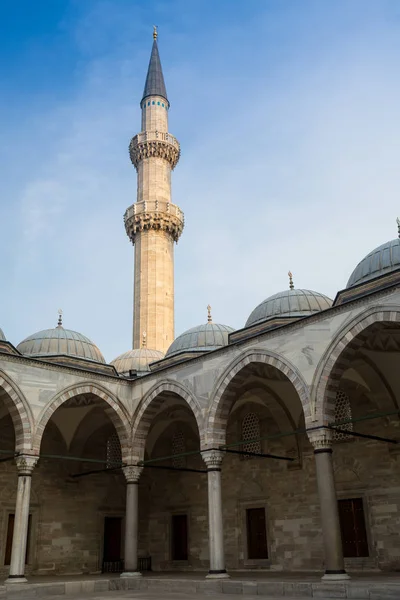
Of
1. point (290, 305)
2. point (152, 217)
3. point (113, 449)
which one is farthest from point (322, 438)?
point (152, 217)

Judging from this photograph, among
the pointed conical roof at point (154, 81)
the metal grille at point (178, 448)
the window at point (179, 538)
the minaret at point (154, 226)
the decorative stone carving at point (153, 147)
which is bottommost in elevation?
the window at point (179, 538)

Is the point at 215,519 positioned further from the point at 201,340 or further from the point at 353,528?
the point at 201,340

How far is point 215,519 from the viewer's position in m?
12.2

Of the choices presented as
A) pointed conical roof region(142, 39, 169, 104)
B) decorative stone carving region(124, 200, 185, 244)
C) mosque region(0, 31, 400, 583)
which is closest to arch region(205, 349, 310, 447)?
mosque region(0, 31, 400, 583)

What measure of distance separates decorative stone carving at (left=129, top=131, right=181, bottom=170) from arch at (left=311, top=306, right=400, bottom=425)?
18.7m

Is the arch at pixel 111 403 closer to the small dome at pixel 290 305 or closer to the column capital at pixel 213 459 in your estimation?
the column capital at pixel 213 459

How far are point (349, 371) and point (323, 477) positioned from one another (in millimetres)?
3666

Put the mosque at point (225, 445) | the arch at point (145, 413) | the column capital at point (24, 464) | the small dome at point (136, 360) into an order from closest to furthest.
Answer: the mosque at point (225, 445) < the column capital at point (24, 464) < the arch at point (145, 413) < the small dome at point (136, 360)

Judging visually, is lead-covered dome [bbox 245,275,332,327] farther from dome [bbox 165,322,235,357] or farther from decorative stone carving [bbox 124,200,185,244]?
decorative stone carving [bbox 124,200,185,244]

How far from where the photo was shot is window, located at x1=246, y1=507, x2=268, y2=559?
14922mm

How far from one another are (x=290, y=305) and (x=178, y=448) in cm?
554

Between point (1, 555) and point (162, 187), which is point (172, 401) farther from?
point (162, 187)

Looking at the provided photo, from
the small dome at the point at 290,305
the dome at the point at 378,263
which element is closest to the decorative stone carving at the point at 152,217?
the small dome at the point at 290,305

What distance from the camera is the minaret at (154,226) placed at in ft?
79.9
